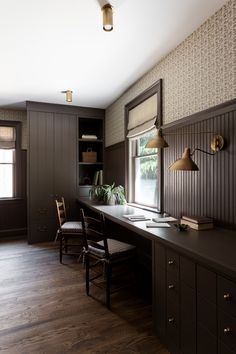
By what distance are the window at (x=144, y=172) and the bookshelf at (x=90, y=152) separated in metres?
1.23

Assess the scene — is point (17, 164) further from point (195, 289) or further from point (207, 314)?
point (207, 314)

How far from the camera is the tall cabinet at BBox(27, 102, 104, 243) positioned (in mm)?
4297

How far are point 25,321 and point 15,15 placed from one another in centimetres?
263

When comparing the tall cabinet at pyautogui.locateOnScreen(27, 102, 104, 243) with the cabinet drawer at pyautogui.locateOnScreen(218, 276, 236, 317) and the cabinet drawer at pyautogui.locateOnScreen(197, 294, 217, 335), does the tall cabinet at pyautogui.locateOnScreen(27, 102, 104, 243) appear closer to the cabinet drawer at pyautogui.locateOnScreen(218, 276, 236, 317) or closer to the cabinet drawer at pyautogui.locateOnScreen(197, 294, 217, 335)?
the cabinet drawer at pyautogui.locateOnScreen(197, 294, 217, 335)

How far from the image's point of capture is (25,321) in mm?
2086

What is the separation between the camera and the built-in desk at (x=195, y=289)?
1.22 meters

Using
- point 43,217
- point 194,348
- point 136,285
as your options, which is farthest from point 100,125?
point 194,348

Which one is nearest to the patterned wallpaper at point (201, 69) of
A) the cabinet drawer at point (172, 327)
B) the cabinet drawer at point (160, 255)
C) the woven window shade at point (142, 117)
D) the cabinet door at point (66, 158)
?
the woven window shade at point (142, 117)

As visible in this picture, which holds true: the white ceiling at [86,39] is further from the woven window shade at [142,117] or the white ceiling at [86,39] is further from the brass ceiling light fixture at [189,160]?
the brass ceiling light fixture at [189,160]

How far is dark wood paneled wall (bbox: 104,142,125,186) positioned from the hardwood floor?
1.67 meters

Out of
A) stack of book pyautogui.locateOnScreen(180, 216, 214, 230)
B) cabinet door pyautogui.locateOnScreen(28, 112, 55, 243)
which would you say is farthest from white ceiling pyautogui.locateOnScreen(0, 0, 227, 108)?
stack of book pyautogui.locateOnScreen(180, 216, 214, 230)

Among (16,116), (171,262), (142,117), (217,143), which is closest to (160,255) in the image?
(171,262)

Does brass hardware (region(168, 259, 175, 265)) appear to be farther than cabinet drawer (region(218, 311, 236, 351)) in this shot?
Yes

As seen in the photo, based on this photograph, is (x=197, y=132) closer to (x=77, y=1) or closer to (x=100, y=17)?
(x=100, y=17)
